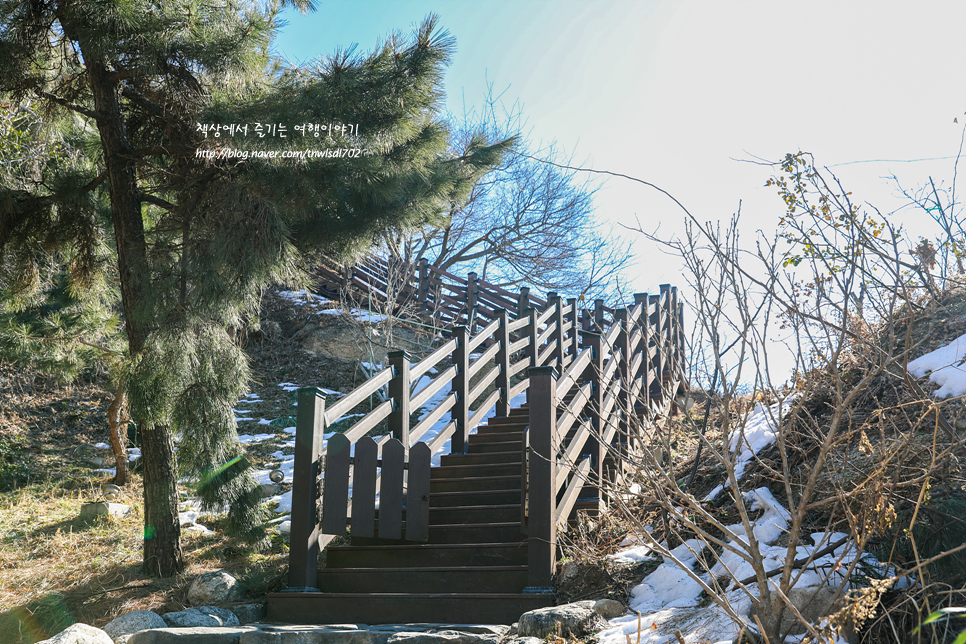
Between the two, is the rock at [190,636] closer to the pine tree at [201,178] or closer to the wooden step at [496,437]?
the pine tree at [201,178]

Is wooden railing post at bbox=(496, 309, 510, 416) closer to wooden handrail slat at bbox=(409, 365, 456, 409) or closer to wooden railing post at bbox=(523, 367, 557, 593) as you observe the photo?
wooden handrail slat at bbox=(409, 365, 456, 409)

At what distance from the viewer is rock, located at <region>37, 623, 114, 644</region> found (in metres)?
3.45

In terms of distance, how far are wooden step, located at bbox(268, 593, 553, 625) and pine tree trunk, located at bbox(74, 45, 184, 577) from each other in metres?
1.73

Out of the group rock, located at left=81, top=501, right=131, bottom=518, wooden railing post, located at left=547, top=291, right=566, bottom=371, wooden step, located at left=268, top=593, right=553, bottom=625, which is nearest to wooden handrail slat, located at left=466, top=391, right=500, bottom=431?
wooden railing post, located at left=547, top=291, right=566, bottom=371

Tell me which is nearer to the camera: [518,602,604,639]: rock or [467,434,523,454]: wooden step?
[518,602,604,639]: rock

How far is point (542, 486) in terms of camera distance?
4543 mm

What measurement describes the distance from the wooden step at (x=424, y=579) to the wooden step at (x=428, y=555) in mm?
210

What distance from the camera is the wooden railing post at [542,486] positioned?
4.41 m

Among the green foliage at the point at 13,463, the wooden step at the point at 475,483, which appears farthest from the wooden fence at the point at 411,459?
the green foliage at the point at 13,463

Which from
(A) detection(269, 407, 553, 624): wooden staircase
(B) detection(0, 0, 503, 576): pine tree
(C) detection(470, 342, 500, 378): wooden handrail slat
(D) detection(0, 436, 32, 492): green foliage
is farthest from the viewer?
(D) detection(0, 436, 32, 492): green foliage

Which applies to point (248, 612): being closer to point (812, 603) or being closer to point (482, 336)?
point (482, 336)

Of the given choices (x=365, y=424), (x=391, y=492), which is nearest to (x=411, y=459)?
(x=391, y=492)

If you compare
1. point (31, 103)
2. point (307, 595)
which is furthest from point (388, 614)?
point (31, 103)

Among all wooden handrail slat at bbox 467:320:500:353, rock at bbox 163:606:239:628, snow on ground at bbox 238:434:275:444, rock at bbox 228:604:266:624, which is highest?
wooden handrail slat at bbox 467:320:500:353
